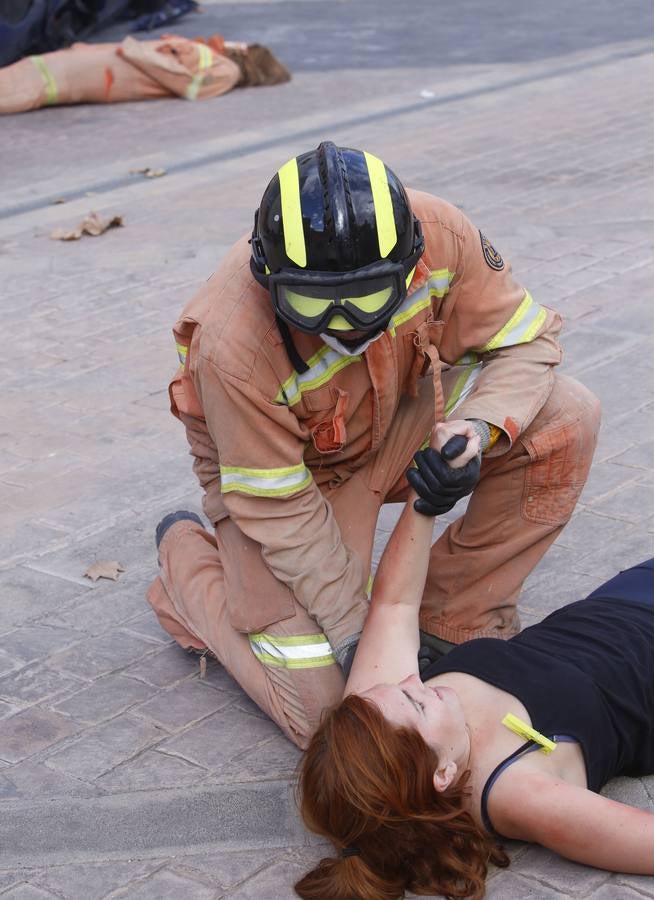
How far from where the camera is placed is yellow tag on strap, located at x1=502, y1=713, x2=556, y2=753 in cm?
279

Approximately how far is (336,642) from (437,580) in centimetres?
49

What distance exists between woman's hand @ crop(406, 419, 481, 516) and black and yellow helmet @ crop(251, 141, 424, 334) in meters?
0.34

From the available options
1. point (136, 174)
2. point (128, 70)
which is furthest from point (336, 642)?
point (128, 70)

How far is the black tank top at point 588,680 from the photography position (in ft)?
9.45

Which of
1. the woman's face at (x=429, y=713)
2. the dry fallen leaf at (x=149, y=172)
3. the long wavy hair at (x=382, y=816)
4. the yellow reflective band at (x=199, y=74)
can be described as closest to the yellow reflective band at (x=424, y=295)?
the woman's face at (x=429, y=713)

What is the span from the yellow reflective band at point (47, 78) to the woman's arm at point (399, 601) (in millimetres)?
9295

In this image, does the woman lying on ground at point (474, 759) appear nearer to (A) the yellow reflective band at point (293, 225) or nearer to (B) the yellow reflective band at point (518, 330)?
(B) the yellow reflective band at point (518, 330)

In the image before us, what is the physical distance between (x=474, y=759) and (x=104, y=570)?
172 cm

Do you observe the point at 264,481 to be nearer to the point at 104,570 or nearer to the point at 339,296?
the point at 339,296

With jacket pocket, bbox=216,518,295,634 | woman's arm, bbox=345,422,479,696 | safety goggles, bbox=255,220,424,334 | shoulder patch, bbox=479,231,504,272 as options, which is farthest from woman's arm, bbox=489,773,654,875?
shoulder patch, bbox=479,231,504,272

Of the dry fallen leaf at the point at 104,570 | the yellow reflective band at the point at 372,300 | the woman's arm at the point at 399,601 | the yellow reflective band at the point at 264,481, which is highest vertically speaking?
the yellow reflective band at the point at 372,300

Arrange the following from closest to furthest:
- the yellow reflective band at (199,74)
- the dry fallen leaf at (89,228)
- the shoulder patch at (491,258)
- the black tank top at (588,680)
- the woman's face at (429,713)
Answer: the woman's face at (429,713) < the black tank top at (588,680) < the shoulder patch at (491,258) < the dry fallen leaf at (89,228) < the yellow reflective band at (199,74)

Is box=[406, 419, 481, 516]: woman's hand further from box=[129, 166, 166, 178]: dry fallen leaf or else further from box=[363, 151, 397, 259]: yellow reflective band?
box=[129, 166, 166, 178]: dry fallen leaf

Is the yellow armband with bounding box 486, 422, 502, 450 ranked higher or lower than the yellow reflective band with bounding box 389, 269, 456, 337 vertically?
lower
